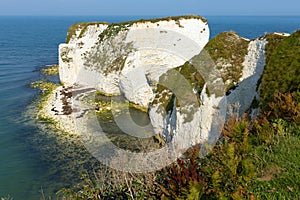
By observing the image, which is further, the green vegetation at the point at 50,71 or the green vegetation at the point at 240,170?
the green vegetation at the point at 50,71

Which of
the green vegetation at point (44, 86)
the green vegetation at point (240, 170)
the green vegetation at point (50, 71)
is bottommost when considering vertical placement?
the green vegetation at point (44, 86)

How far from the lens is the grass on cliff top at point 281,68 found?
16391 millimetres

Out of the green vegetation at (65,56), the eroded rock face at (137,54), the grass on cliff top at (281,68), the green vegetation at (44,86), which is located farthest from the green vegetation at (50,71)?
the grass on cliff top at (281,68)

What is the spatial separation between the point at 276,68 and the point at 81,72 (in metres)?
31.4

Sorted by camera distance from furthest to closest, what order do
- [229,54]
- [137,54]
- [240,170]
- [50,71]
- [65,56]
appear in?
[50,71] → [65,56] → [137,54] → [229,54] → [240,170]

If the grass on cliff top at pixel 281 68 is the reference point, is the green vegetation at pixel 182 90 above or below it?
below

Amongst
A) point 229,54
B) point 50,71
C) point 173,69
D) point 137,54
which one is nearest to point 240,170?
point 229,54

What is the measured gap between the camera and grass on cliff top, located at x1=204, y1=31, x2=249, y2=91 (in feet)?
71.4

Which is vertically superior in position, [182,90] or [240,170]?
[240,170]

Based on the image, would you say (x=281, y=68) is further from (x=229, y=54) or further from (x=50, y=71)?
(x=50, y=71)

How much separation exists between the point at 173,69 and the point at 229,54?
570 centimetres

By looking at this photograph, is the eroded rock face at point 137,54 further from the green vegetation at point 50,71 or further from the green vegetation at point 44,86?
the green vegetation at point 50,71

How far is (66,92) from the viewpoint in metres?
38.9

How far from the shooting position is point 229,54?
2278 centimetres
